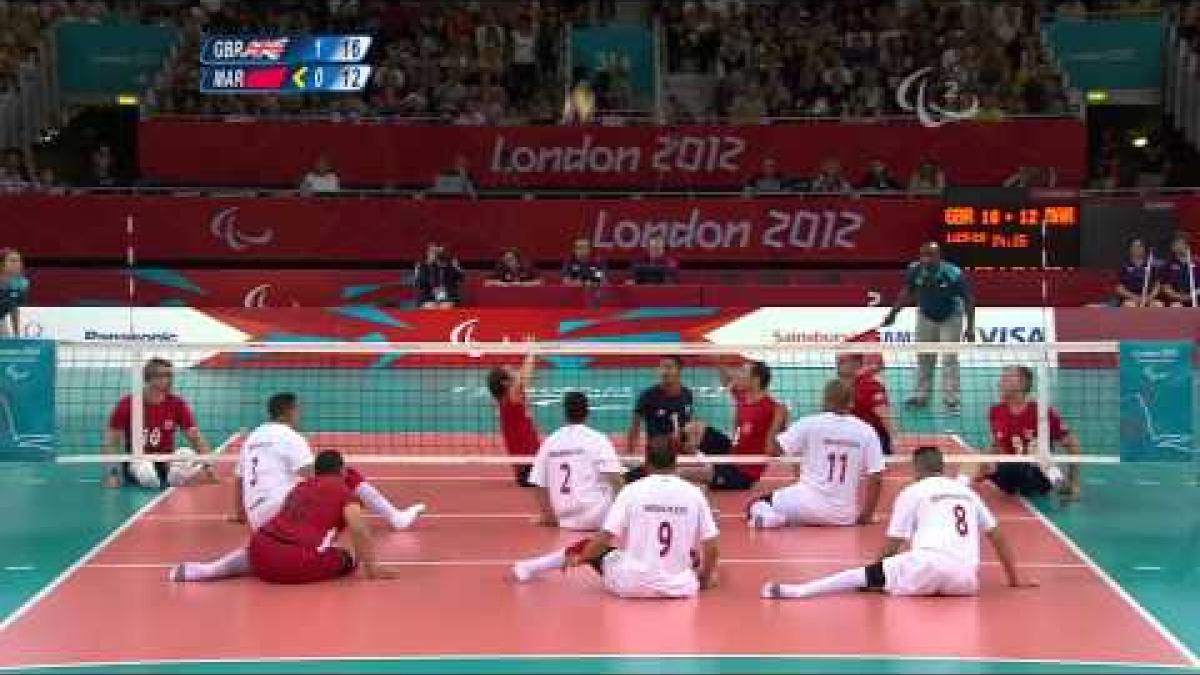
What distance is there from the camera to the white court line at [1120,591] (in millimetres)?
10234

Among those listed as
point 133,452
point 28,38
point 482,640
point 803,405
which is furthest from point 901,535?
point 28,38

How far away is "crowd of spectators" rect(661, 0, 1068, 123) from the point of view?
109 feet

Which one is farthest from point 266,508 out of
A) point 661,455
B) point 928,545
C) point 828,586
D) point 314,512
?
point 928,545

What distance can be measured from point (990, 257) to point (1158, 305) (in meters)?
3.35

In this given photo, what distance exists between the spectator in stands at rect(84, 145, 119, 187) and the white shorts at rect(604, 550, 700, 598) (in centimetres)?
2245

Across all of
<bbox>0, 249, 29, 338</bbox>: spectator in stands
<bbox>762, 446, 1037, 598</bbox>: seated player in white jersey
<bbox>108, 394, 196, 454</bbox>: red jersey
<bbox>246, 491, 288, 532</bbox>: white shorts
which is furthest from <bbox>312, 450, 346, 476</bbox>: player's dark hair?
<bbox>0, 249, 29, 338</bbox>: spectator in stands

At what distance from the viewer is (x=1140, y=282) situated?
26.6 m

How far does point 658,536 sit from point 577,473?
94.9 inches

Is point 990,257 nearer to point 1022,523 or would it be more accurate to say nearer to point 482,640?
point 1022,523

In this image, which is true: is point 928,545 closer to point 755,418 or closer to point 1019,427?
point 755,418

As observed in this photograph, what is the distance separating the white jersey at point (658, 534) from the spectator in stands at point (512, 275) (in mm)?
17268

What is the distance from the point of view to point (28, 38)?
3531 cm

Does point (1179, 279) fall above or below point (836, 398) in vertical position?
above

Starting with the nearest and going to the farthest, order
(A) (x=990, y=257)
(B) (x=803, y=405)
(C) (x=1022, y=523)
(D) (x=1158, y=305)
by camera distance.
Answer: (C) (x=1022, y=523), (B) (x=803, y=405), (D) (x=1158, y=305), (A) (x=990, y=257)
